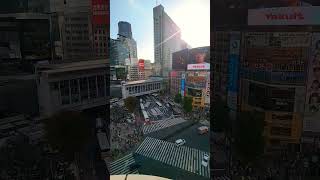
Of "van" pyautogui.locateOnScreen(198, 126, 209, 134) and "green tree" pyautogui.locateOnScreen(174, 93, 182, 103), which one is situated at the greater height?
"green tree" pyautogui.locateOnScreen(174, 93, 182, 103)

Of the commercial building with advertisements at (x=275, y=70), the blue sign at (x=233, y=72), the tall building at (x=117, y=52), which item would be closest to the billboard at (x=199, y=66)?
the commercial building with advertisements at (x=275, y=70)

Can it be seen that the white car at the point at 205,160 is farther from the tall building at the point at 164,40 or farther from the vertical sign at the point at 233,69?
the tall building at the point at 164,40

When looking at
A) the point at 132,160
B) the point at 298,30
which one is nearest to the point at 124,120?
the point at 132,160

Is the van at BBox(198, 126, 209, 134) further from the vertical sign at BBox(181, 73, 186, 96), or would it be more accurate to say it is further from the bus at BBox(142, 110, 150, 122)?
the bus at BBox(142, 110, 150, 122)

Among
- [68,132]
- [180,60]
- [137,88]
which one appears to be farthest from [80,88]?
[180,60]

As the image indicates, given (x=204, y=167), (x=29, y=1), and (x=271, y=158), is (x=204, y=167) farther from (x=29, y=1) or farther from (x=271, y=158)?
(x=29, y=1)

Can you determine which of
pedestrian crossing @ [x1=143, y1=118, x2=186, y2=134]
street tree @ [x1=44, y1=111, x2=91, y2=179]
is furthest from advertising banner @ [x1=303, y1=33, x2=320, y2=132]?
street tree @ [x1=44, y1=111, x2=91, y2=179]

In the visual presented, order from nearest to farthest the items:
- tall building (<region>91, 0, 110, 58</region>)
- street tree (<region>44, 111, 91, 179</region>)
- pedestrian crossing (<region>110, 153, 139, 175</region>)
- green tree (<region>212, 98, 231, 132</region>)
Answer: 1. street tree (<region>44, 111, 91, 179</region>)
2. tall building (<region>91, 0, 110, 58</region>)
3. pedestrian crossing (<region>110, 153, 139, 175</region>)
4. green tree (<region>212, 98, 231, 132</region>)
